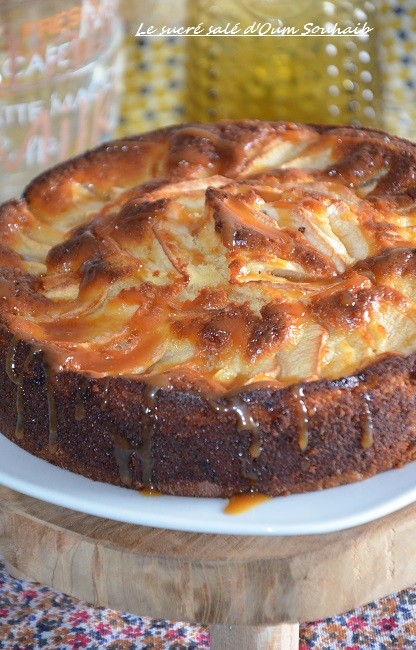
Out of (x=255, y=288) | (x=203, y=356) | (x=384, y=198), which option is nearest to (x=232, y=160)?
(x=384, y=198)

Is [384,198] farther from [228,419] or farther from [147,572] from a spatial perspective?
[147,572]

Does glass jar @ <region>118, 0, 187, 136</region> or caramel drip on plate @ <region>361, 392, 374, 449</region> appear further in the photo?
glass jar @ <region>118, 0, 187, 136</region>

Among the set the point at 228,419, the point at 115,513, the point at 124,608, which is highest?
the point at 228,419

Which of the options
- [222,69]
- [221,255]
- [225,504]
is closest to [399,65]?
[222,69]

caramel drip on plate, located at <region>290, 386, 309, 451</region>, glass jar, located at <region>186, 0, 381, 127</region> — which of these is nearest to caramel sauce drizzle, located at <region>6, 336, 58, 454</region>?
caramel drip on plate, located at <region>290, 386, 309, 451</region>

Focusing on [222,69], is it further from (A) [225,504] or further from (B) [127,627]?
(A) [225,504]

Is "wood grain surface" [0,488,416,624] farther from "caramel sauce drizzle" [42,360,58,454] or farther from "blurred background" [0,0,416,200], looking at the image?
"blurred background" [0,0,416,200]
